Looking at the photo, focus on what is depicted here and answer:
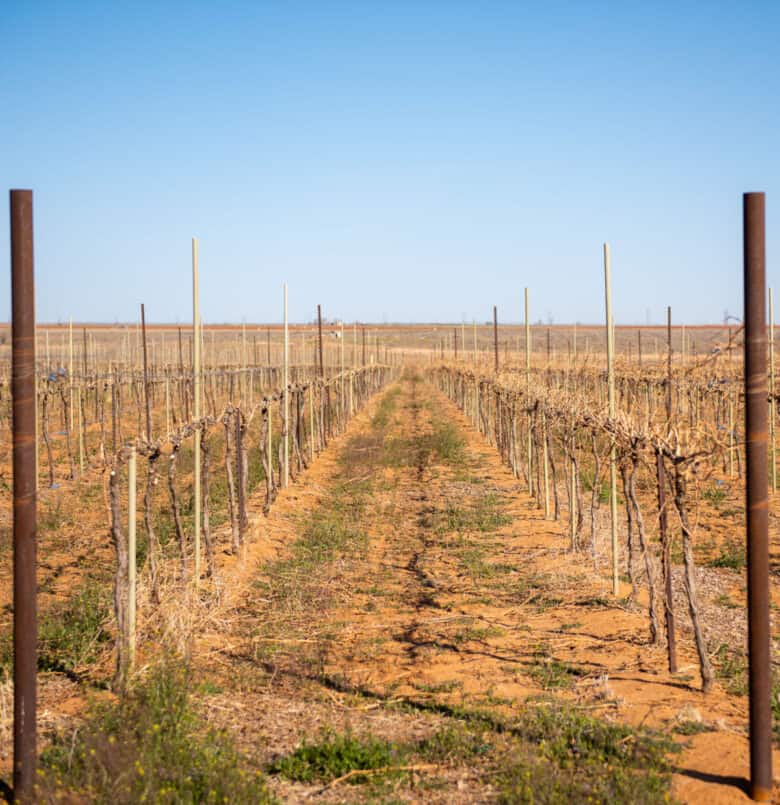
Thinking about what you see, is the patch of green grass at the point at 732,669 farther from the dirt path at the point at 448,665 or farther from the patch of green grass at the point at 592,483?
the patch of green grass at the point at 592,483

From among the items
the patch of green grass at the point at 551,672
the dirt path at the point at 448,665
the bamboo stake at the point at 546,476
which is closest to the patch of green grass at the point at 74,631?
the dirt path at the point at 448,665

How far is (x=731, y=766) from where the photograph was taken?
471 centimetres

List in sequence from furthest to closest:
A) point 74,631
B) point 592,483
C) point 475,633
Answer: point 592,483 < point 475,633 < point 74,631

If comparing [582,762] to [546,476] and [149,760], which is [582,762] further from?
[546,476]

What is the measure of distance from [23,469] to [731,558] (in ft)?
26.0

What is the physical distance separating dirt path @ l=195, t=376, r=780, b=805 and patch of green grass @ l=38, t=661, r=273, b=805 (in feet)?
1.47

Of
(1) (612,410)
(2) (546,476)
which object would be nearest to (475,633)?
(1) (612,410)

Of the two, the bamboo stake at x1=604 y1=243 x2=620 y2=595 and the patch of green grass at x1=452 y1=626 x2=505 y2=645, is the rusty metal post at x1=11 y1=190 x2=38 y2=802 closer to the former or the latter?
the patch of green grass at x1=452 y1=626 x2=505 y2=645

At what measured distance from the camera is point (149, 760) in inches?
167

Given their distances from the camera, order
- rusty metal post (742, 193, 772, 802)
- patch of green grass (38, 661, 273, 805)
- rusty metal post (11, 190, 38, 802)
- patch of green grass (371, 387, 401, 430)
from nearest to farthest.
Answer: patch of green grass (38, 661, 273, 805)
rusty metal post (11, 190, 38, 802)
rusty metal post (742, 193, 772, 802)
patch of green grass (371, 387, 401, 430)

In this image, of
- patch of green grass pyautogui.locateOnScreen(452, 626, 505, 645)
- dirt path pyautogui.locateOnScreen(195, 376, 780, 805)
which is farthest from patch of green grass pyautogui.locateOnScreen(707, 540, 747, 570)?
patch of green grass pyautogui.locateOnScreen(452, 626, 505, 645)

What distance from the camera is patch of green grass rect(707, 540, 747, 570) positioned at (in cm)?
973

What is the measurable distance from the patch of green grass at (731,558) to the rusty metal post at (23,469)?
24.7 feet

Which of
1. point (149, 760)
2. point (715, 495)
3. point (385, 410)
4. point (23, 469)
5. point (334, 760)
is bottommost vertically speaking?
point (334, 760)
